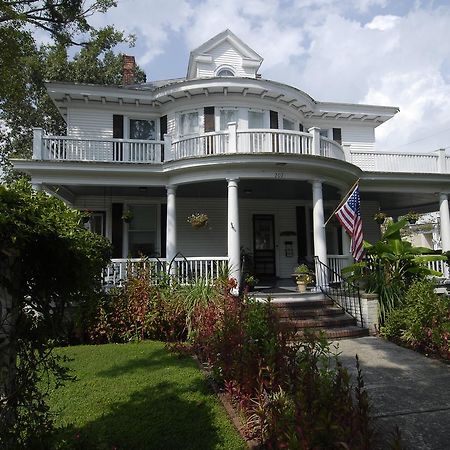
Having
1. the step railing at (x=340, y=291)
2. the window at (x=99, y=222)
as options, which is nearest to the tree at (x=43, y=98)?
the window at (x=99, y=222)

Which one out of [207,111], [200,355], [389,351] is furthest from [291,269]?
[200,355]

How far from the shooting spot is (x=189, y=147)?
1206 cm

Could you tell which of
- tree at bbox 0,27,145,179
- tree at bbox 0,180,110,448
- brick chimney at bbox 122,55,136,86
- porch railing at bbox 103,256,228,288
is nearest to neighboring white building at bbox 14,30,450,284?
porch railing at bbox 103,256,228,288

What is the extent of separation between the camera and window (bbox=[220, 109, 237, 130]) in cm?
1402

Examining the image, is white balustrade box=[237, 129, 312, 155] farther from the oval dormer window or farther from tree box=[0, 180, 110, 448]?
tree box=[0, 180, 110, 448]

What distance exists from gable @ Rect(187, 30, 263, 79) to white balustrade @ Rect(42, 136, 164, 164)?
15.6 feet

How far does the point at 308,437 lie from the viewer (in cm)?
270

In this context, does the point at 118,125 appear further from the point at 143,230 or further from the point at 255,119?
the point at 255,119

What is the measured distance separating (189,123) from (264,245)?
5.67m

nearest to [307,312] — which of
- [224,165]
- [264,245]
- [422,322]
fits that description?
[422,322]

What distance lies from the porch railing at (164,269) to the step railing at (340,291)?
2.78 m

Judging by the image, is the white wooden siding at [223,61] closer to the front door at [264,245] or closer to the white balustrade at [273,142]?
the white balustrade at [273,142]

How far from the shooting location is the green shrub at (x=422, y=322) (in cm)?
700

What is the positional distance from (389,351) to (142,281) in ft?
17.9
